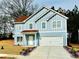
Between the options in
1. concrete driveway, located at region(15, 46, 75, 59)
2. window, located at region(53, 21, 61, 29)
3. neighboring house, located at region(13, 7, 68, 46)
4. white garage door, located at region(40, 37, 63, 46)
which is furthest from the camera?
white garage door, located at region(40, 37, 63, 46)

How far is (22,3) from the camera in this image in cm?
8275

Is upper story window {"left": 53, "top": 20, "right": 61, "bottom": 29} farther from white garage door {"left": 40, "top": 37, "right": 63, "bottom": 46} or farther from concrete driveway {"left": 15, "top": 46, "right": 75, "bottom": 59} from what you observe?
concrete driveway {"left": 15, "top": 46, "right": 75, "bottom": 59}

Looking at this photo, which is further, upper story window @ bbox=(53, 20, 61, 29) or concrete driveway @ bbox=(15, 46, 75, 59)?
upper story window @ bbox=(53, 20, 61, 29)

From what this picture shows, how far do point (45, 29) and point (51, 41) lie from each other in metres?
2.89

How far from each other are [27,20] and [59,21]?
23.8ft

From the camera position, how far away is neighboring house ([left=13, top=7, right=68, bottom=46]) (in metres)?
53.7

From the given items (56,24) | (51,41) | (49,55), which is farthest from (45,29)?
(49,55)

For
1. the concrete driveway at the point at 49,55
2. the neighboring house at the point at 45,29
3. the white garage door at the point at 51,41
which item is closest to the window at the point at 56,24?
the neighboring house at the point at 45,29

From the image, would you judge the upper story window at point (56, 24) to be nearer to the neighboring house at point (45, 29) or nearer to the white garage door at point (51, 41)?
the neighboring house at point (45, 29)

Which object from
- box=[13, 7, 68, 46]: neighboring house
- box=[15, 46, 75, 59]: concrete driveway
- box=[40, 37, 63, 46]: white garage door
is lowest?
box=[15, 46, 75, 59]: concrete driveway

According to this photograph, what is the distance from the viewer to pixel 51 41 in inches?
2146

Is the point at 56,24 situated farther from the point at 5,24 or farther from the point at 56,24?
the point at 5,24

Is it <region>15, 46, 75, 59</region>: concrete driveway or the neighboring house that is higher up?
the neighboring house

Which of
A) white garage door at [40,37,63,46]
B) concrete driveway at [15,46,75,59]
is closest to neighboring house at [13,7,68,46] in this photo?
white garage door at [40,37,63,46]
